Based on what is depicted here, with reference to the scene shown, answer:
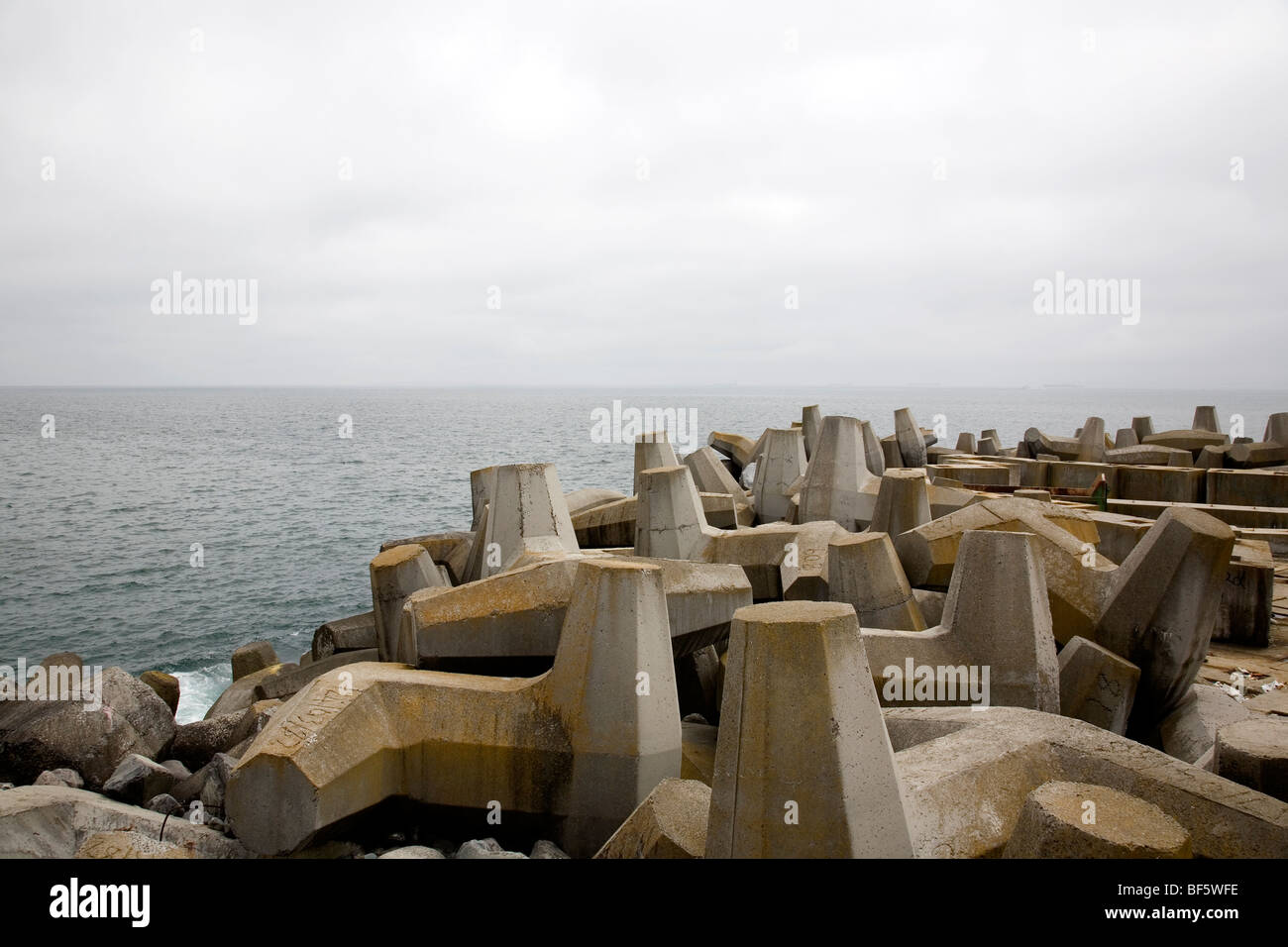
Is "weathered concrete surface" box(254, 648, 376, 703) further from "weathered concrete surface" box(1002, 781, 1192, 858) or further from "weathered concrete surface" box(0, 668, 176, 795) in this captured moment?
"weathered concrete surface" box(1002, 781, 1192, 858)

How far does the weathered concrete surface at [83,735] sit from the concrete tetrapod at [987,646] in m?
5.15

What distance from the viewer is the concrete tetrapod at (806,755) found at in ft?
9.01

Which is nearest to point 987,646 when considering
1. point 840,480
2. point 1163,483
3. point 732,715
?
point 732,715

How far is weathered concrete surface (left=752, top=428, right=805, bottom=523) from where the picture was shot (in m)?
11.5

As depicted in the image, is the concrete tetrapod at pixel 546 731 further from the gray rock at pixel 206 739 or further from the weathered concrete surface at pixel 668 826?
the gray rock at pixel 206 739

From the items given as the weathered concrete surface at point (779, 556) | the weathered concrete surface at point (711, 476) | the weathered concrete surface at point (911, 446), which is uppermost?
the weathered concrete surface at point (911, 446)

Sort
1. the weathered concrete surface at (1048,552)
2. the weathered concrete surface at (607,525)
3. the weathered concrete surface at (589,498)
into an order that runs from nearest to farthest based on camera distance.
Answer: the weathered concrete surface at (1048,552)
the weathered concrete surface at (607,525)
the weathered concrete surface at (589,498)

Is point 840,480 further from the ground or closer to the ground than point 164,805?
further from the ground

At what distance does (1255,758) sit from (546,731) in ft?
9.63

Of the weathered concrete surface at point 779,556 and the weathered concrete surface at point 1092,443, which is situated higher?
the weathered concrete surface at point 1092,443

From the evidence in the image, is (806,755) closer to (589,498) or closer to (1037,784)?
(1037,784)

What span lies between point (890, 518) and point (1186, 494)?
6.76 m

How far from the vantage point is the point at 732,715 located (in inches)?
114

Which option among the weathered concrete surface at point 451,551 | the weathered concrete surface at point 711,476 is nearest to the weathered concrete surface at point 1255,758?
the weathered concrete surface at point 451,551
